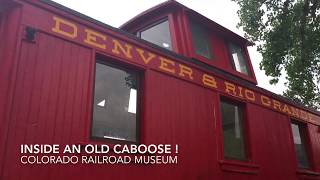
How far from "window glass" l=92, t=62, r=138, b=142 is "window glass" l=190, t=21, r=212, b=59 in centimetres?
263

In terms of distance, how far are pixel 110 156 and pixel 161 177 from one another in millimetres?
1039

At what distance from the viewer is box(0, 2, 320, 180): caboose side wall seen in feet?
13.3

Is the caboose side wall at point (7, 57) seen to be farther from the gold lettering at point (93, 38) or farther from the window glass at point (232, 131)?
the window glass at point (232, 131)

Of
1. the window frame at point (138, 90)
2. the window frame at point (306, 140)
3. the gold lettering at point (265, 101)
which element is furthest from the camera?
the window frame at point (306, 140)

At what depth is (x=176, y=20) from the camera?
7.79 metres

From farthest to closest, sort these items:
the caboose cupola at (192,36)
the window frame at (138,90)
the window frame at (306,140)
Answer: the window frame at (306,140) < the caboose cupola at (192,36) < the window frame at (138,90)

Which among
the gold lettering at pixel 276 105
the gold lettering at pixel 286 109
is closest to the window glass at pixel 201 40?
the gold lettering at pixel 276 105

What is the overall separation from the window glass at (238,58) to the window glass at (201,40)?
1.00m

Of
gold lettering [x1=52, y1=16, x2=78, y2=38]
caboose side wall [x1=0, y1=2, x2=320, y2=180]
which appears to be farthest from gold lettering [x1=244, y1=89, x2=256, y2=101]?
gold lettering [x1=52, y1=16, x2=78, y2=38]

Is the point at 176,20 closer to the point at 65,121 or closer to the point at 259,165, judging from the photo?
the point at 259,165

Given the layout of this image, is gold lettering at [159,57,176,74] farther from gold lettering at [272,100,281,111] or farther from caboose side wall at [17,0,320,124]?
gold lettering at [272,100,281,111]

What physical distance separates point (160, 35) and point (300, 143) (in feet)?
16.5

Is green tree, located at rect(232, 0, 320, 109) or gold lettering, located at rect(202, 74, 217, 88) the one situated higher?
green tree, located at rect(232, 0, 320, 109)

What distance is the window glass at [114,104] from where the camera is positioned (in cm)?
501
